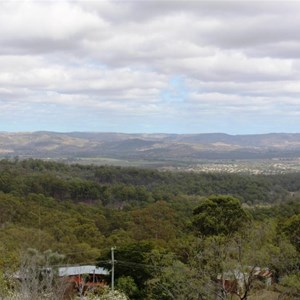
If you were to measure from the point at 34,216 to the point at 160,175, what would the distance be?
51910mm

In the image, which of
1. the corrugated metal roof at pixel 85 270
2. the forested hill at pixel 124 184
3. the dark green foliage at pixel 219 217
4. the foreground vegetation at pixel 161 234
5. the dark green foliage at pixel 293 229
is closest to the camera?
the foreground vegetation at pixel 161 234

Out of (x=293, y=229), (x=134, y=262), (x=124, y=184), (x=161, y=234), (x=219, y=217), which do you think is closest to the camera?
(x=134, y=262)

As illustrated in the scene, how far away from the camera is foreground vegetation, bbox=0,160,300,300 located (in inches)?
774

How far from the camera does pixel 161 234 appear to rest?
42562 mm

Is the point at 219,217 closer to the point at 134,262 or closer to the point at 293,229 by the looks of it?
the point at 293,229

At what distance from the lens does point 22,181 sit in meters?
Answer: 67.8

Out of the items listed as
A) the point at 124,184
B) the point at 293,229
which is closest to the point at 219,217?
the point at 293,229

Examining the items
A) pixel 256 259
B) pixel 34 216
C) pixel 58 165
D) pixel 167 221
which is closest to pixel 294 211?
pixel 167 221

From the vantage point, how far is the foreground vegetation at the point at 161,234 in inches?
774

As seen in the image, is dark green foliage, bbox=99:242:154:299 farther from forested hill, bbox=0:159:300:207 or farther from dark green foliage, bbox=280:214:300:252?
forested hill, bbox=0:159:300:207

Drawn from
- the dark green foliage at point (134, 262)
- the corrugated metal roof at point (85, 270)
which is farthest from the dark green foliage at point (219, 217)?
the corrugated metal roof at point (85, 270)

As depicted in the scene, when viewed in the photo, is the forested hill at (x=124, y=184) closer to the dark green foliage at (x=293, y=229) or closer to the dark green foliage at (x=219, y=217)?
the dark green foliage at (x=219, y=217)

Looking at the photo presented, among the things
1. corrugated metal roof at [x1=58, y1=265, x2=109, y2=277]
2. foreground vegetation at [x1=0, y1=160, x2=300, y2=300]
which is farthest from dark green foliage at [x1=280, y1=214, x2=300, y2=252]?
corrugated metal roof at [x1=58, y1=265, x2=109, y2=277]

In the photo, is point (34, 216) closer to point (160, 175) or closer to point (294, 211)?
point (294, 211)
